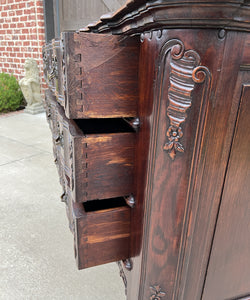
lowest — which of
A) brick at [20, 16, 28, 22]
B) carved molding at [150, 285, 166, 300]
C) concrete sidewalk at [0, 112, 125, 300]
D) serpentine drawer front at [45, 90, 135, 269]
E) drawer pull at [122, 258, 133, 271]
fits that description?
concrete sidewalk at [0, 112, 125, 300]

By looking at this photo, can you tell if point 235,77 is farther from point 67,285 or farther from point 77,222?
point 67,285

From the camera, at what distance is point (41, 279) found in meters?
1.21

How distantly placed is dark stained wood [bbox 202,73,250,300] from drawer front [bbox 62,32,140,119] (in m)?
0.30

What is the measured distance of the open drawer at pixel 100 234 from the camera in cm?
86

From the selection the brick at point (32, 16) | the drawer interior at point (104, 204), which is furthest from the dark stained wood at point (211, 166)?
the brick at point (32, 16)

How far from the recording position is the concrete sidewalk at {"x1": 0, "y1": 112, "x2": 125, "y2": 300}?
3.80ft

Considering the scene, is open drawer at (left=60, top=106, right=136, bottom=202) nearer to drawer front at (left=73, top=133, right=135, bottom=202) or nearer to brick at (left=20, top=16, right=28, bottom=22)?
drawer front at (left=73, top=133, right=135, bottom=202)

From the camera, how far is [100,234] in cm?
89

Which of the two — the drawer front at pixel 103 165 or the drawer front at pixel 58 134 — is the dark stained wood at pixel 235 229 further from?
the drawer front at pixel 58 134

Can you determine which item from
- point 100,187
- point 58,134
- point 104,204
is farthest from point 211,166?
point 58,134

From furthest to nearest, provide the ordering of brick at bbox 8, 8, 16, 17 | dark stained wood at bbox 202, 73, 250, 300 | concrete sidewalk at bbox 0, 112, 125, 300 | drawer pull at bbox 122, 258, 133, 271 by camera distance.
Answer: brick at bbox 8, 8, 16, 17, concrete sidewalk at bbox 0, 112, 125, 300, drawer pull at bbox 122, 258, 133, 271, dark stained wood at bbox 202, 73, 250, 300

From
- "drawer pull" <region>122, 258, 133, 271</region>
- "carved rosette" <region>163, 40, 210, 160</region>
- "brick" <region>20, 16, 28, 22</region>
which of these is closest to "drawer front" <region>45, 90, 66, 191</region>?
"drawer pull" <region>122, 258, 133, 271</region>

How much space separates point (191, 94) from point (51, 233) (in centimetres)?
131

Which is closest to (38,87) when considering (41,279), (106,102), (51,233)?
(51,233)
